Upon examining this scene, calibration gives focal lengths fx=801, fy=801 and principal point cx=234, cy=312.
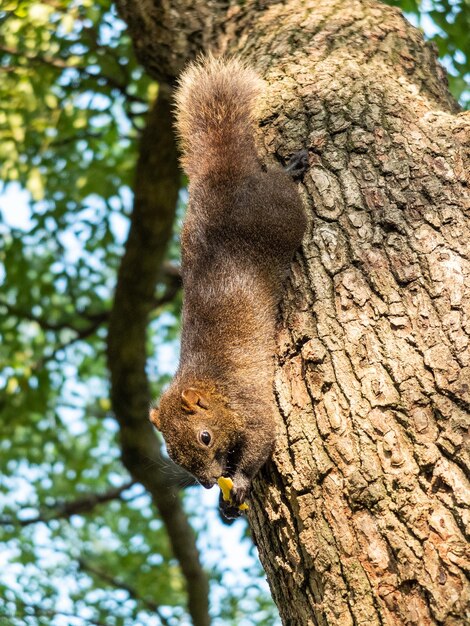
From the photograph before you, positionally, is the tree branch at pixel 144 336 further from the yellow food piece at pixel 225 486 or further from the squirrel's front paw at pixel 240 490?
the squirrel's front paw at pixel 240 490

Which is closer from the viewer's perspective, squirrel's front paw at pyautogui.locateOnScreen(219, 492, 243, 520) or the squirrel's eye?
squirrel's front paw at pyautogui.locateOnScreen(219, 492, 243, 520)

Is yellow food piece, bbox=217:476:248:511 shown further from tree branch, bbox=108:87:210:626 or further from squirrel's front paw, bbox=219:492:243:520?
tree branch, bbox=108:87:210:626

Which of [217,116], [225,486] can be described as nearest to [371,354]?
[225,486]

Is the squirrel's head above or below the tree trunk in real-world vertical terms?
below

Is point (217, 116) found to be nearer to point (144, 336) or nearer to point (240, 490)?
point (240, 490)

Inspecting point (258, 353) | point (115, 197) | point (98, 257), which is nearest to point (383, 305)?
point (258, 353)

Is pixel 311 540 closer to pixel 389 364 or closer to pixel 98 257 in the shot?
pixel 389 364

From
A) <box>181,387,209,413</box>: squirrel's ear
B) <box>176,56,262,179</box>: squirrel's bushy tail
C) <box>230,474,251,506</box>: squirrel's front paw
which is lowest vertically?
<box>181,387,209,413</box>: squirrel's ear

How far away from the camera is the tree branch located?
20.4ft

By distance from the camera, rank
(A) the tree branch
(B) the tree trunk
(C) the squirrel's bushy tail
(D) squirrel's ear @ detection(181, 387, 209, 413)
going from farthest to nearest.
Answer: (A) the tree branch → (C) the squirrel's bushy tail → (D) squirrel's ear @ detection(181, 387, 209, 413) → (B) the tree trunk

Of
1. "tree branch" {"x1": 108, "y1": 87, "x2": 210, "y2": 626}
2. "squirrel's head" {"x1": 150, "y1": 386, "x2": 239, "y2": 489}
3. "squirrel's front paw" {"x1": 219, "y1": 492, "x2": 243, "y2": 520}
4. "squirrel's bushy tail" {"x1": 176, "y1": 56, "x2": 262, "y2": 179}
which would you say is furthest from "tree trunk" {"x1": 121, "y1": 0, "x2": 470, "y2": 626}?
"tree branch" {"x1": 108, "y1": 87, "x2": 210, "y2": 626}

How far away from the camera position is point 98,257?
7750 mm

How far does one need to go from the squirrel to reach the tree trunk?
16 cm

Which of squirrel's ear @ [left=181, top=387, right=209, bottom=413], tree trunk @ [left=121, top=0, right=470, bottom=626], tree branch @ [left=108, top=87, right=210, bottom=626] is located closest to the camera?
tree trunk @ [left=121, top=0, right=470, bottom=626]
